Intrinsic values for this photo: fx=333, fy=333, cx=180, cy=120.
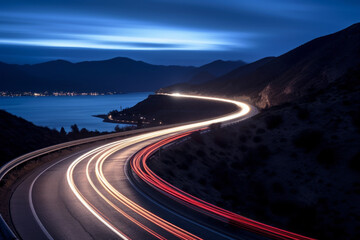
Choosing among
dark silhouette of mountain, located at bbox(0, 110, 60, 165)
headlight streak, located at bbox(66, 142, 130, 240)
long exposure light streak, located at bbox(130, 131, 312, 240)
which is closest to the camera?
long exposure light streak, located at bbox(130, 131, 312, 240)

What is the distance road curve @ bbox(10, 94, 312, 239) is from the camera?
1140 cm

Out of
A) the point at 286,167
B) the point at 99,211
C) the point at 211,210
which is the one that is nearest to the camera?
the point at 211,210

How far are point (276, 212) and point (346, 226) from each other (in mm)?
4550

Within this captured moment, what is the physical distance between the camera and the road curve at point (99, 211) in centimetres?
1140

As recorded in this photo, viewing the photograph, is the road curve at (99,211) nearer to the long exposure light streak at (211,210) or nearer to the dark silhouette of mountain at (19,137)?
the long exposure light streak at (211,210)

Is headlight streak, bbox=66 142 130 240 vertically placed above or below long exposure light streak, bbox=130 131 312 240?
below

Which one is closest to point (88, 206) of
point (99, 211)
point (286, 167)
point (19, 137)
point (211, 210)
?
point (99, 211)

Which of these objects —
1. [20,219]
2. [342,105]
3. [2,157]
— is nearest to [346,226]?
[20,219]

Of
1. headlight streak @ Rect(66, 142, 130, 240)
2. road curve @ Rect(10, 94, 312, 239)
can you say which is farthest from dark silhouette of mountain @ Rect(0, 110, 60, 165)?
road curve @ Rect(10, 94, 312, 239)

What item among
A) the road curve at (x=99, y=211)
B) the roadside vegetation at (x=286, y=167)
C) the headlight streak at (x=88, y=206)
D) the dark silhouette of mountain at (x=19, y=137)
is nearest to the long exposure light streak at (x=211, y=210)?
the road curve at (x=99, y=211)

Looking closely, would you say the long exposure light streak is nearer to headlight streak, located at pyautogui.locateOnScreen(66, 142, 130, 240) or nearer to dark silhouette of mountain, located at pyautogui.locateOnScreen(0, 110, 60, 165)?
headlight streak, located at pyautogui.locateOnScreen(66, 142, 130, 240)

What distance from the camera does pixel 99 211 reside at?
13.7 m

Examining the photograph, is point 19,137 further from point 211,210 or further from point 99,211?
point 211,210

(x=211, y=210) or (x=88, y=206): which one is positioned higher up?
(x=211, y=210)
